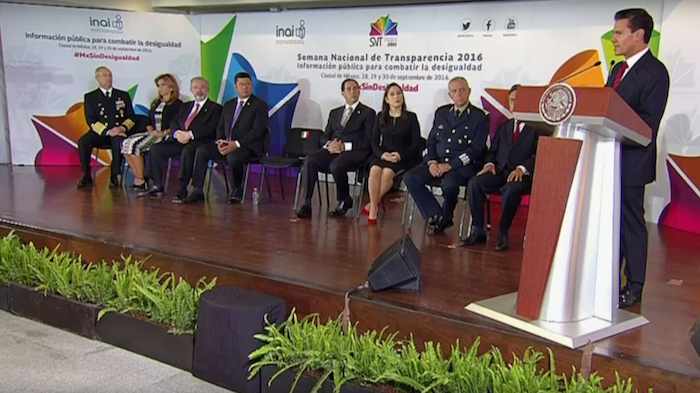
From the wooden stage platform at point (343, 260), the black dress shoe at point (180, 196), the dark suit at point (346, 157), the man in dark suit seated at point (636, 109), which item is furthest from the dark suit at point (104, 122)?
the man in dark suit seated at point (636, 109)

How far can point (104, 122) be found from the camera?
661 cm

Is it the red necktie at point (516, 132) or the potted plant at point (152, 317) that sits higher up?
the red necktie at point (516, 132)

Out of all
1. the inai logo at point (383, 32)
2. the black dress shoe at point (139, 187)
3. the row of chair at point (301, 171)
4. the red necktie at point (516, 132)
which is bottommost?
the black dress shoe at point (139, 187)

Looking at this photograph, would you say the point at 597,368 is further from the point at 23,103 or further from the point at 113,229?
the point at 23,103

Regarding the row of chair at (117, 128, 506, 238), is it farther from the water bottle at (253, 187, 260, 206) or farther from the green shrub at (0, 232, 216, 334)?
the green shrub at (0, 232, 216, 334)

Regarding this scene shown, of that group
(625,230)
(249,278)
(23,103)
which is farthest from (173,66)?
(625,230)

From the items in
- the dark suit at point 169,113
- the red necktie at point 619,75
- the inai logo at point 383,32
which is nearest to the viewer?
the red necktie at point 619,75

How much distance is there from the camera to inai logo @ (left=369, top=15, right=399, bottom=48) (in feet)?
22.1

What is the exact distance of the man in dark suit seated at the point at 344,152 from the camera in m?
5.30

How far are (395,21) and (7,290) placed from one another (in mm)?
4424

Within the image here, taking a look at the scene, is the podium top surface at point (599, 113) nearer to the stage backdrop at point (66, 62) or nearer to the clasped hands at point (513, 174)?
the clasped hands at point (513, 174)

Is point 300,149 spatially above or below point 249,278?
above

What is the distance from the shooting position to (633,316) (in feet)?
9.52

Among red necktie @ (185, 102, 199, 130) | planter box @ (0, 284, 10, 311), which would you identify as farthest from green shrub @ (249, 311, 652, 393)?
red necktie @ (185, 102, 199, 130)
